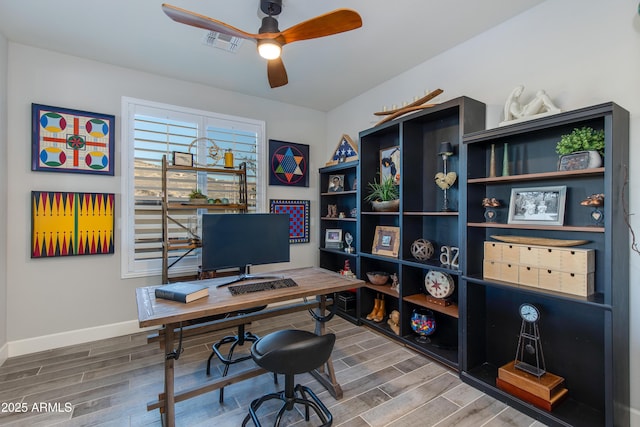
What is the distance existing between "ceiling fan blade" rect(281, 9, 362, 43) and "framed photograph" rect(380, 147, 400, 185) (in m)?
1.69

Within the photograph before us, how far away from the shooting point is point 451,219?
2.78 m

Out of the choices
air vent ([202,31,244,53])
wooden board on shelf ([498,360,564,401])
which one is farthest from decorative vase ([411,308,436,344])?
air vent ([202,31,244,53])

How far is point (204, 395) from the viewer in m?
2.13

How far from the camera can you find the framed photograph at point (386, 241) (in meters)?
3.11

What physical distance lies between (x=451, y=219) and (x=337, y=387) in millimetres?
1770

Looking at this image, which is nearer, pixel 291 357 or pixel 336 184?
pixel 291 357

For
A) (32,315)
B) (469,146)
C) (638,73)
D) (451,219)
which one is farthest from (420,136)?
(32,315)

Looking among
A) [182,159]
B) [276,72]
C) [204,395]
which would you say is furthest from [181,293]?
[182,159]

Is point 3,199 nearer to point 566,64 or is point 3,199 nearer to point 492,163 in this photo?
point 492,163

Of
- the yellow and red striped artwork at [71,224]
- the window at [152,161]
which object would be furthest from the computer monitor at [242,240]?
the yellow and red striped artwork at [71,224]

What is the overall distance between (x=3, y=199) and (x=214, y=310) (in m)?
2.49

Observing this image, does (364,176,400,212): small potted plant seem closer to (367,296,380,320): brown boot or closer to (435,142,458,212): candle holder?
(435,142,458,212): candle holder

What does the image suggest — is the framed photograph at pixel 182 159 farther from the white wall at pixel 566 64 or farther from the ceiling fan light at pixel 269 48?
the white wall at pixel 566 64

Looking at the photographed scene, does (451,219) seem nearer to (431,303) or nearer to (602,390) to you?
(431,303)
